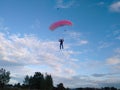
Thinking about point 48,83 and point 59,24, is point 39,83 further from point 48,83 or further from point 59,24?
point 59,24

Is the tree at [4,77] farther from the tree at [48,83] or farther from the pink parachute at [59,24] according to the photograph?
the pink parachute at [59,24]

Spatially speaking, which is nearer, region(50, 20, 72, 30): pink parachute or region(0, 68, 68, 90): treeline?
region(50, 20, 72, 30): pink parachute

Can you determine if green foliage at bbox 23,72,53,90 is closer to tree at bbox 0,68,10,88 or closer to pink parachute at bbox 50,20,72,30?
tree at bbox 0,68,10,88

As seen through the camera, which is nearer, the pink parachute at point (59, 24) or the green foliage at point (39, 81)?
the pink parachute at point (59, 24)

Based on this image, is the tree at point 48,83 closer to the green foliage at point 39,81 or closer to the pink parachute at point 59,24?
the green foliage at point 39,81

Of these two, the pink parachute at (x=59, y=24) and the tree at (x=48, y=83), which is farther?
the tree at (x=48, y=83)

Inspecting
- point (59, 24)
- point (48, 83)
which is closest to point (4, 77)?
point (48, 83)

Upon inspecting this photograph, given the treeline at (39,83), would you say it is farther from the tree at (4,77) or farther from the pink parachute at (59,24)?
the pink parachute at (59,24)

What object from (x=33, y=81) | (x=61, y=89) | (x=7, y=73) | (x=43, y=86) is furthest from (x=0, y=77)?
(x=61, y=89)

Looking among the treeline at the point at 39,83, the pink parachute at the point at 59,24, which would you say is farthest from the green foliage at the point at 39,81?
the pink parachute at the point at 59,24

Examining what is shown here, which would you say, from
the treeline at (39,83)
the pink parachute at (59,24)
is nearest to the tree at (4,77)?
the treeline at (39,83)

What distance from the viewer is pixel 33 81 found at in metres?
147

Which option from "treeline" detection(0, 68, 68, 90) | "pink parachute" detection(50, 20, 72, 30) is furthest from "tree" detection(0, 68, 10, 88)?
"pink parachute" detection(50, 20, 72, 30)

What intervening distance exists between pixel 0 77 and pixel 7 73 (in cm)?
361
